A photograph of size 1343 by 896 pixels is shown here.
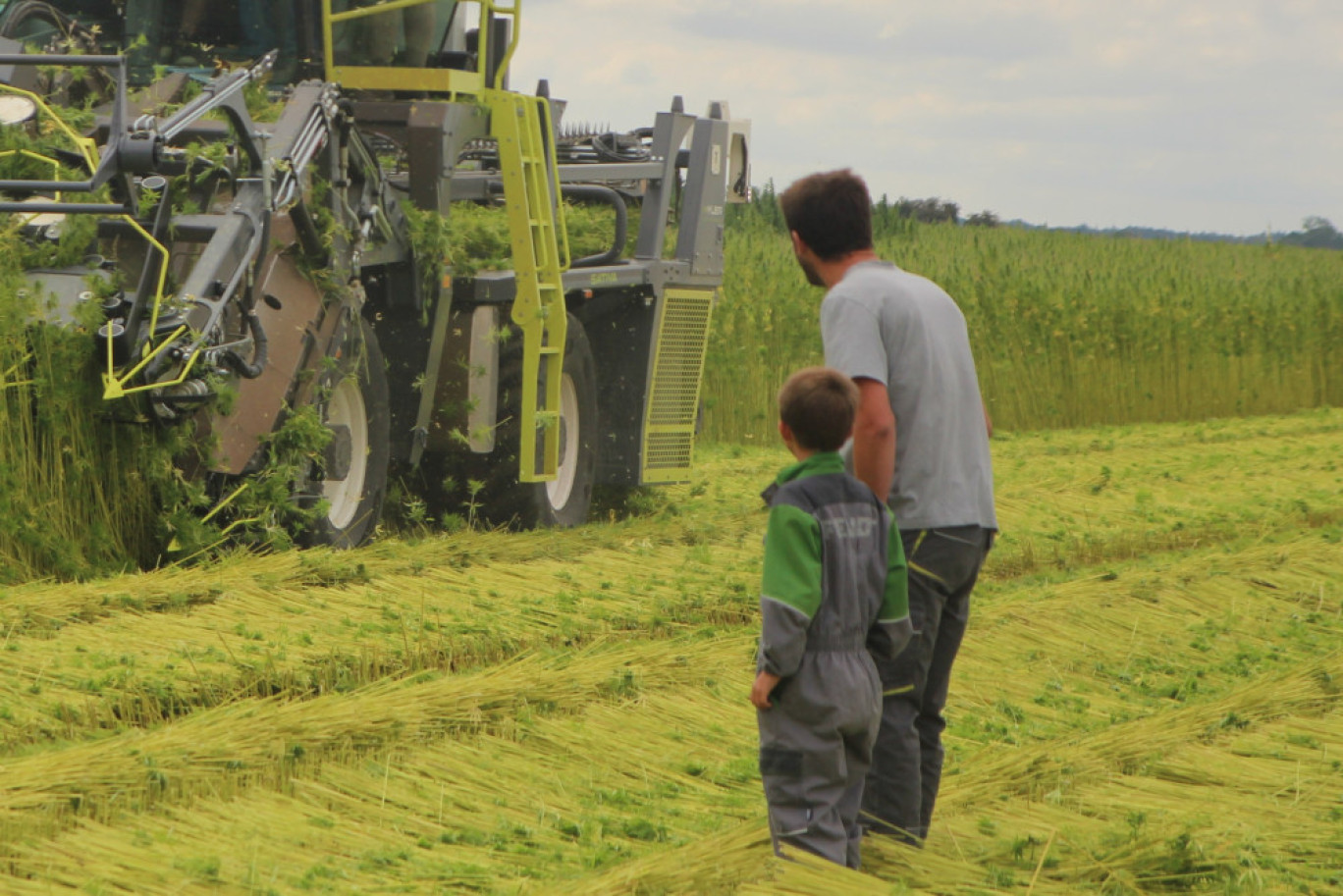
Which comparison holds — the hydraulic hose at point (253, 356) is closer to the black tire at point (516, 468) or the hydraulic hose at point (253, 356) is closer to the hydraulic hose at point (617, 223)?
the black tire at point (516, 468)

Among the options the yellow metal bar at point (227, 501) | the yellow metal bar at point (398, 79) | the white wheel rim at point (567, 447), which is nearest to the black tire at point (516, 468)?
the white wheel rim at point (567, 447)

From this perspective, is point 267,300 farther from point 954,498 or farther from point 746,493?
point 746,493

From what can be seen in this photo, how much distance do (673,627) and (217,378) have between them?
5.97 ft

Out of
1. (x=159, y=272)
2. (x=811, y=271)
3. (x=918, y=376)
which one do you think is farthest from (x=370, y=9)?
(x=918, y=376)

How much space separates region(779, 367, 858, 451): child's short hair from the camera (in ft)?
12.1

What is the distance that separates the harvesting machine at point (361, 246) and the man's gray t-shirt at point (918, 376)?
302cm

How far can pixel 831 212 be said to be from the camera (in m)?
4.02

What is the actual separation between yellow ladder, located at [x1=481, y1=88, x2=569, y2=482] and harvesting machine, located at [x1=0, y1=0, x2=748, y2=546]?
0.5 inches

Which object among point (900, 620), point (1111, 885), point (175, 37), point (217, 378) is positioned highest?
point (175, 37)

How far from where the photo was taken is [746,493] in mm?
10938

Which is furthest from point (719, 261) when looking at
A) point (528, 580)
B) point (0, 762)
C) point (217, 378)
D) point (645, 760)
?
point (0, 762)

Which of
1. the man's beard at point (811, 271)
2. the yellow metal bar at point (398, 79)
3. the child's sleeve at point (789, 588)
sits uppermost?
the yellow metal bar at point (398, 79)

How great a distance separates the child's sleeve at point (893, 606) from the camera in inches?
151

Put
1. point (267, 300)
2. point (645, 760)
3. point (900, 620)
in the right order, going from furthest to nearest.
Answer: point (267, 300)
point (645, 760)
point (900, 620)
